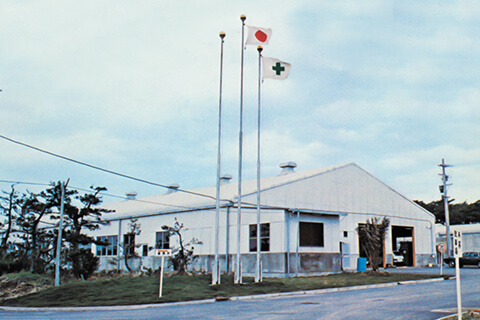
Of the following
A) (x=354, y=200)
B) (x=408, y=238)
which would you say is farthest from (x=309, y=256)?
(x=408, y=238)

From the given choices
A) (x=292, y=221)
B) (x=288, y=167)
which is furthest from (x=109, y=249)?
(x=292, y=221)

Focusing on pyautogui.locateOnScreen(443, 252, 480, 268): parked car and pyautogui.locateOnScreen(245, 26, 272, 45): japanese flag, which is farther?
pyautogui.locateOnScreen(443, 252, 480, 268): parked car

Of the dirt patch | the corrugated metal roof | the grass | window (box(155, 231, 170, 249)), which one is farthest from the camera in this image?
window (box(155, 231, 170, 249))

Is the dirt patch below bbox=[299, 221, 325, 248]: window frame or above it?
below

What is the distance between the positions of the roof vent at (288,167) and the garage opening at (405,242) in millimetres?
9765

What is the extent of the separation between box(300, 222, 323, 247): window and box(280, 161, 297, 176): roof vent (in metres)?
8.92

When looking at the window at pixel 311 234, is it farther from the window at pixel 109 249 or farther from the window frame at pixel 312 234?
the window at pixel 109 249

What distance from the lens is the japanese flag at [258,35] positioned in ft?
74.2

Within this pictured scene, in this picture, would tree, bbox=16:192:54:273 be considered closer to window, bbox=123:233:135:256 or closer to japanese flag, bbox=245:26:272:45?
window, bbox=123:233:135:256

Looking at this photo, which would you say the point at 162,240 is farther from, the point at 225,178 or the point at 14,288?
the point at 14,288

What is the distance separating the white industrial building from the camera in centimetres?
3138

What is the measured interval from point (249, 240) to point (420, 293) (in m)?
14.4

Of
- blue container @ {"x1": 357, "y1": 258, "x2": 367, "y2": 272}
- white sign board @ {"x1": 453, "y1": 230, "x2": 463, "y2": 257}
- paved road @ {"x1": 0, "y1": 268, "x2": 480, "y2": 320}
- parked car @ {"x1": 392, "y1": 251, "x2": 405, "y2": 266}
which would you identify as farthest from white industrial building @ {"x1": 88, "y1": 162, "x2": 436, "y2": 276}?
white sign board @ {"x1": 453, "y1": 230, "x2": 463, "y2": 257}

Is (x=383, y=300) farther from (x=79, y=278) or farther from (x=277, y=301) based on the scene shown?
(x=79, y=278)
